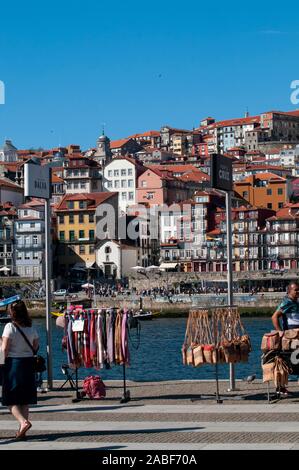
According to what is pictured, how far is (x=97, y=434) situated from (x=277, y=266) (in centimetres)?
8848

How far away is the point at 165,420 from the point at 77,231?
91.9 meters

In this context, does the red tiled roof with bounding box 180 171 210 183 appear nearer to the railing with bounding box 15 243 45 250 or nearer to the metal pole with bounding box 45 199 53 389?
the railing with bounding box 15 243 45 250

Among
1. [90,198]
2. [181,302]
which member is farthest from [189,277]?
[90,198]

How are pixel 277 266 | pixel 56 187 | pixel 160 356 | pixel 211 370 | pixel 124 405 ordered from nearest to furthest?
1. pixel 124 405
2. pixel 211 370
3. pixel 160 356
4. pixel 277 266
5. pixel 56 187

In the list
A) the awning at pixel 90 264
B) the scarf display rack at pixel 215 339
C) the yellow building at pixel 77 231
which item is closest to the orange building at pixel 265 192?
the yellow building at pixel 77 231

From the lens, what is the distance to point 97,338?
51.8ft

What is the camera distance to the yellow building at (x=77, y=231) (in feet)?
339

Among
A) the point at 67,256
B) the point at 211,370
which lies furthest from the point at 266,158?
the point at 211,370

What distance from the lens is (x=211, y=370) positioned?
31250 millimetres

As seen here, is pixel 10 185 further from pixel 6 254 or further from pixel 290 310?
pixel 290 310

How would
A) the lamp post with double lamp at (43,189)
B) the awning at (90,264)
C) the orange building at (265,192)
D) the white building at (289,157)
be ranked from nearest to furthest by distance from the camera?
the lamp post with double lamp at (43,189) → the awning at (90,264) → the orange building at (265,192) → the white building at (289,157)

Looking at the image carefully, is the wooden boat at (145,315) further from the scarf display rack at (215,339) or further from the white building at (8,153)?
the white building at (8,153)

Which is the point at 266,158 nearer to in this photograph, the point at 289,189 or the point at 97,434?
the point at 289,189

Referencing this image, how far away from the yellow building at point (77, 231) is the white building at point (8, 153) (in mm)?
63814
